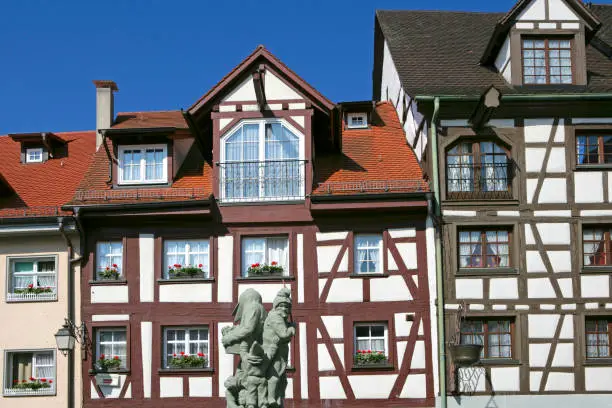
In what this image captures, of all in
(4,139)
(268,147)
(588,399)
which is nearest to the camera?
(588,399)

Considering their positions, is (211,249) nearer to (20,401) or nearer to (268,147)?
(268,147)

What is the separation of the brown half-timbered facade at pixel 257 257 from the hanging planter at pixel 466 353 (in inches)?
38.4

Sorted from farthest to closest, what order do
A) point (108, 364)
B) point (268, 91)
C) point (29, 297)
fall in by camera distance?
point (268, 91) → point (29, 297) → point (108, 364)

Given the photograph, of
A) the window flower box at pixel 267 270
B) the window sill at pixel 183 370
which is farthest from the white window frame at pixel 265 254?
the window sill at pixel 183 370

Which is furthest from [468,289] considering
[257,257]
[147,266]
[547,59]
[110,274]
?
[110,274]

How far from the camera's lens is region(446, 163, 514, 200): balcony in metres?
29.2

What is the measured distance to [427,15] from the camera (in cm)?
3612

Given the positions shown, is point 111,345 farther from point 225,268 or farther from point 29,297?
point 225,268

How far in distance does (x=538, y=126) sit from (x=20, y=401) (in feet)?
46.2

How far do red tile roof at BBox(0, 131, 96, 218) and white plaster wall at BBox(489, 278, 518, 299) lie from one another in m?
10.8

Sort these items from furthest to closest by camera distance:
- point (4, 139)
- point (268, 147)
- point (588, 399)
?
point (4, 139)
point (268, 147)
point (588, 399)

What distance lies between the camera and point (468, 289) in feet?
93.6

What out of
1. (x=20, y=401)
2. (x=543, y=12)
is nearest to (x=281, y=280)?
(x=20, y=401)

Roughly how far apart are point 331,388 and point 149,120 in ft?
30.9
